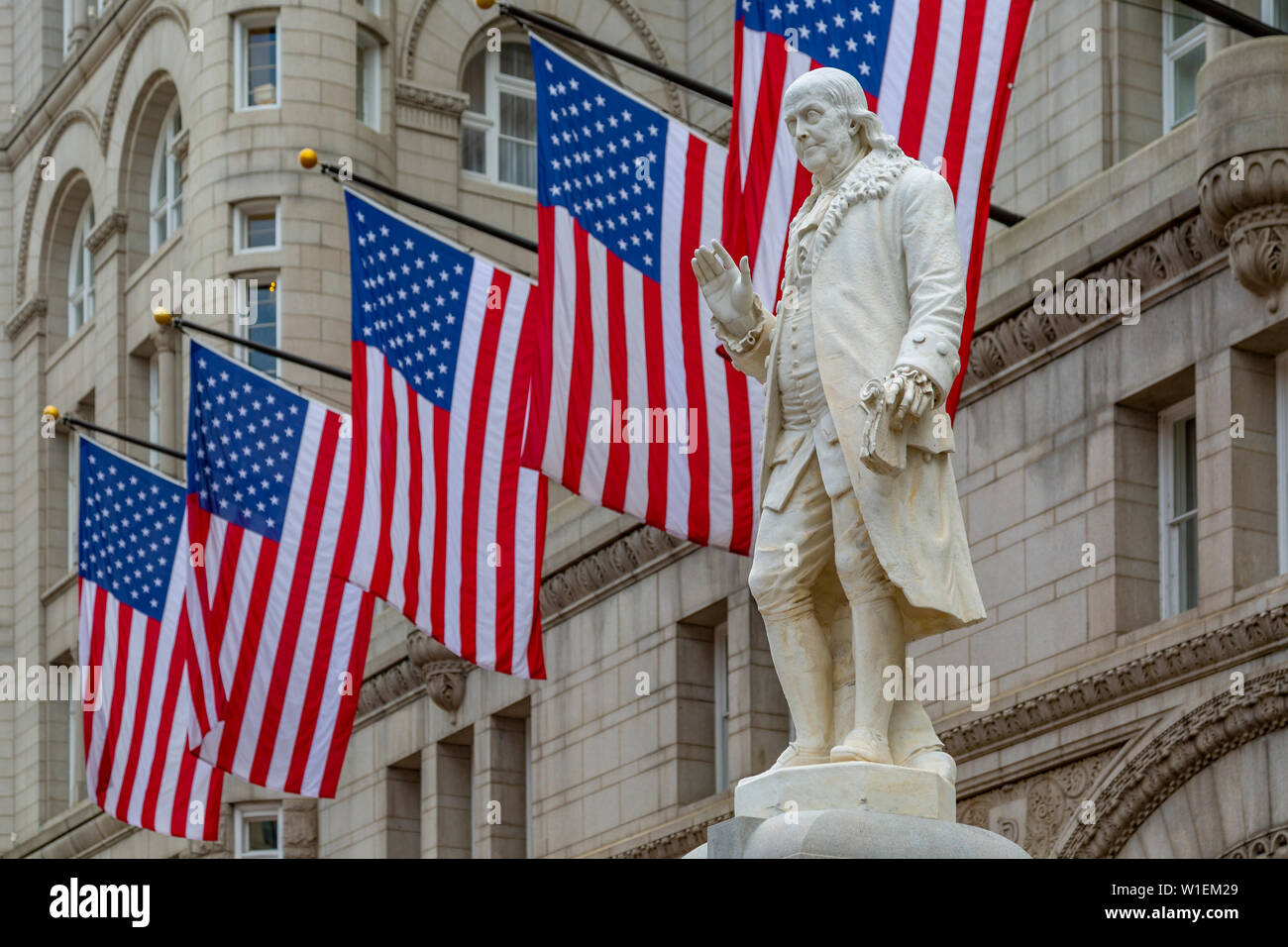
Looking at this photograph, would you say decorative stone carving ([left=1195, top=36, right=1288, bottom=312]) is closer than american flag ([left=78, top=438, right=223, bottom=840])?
Yes

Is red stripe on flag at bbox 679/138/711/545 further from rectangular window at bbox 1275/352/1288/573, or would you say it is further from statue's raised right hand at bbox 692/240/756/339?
statue's raised right hand at bbox 692/240/756/339

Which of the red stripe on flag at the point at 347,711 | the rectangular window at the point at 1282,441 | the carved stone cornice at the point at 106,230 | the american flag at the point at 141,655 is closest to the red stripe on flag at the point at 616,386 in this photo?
the rectangular window at the point at 1282,441

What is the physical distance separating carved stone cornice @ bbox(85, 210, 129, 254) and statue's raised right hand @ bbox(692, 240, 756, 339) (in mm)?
38532

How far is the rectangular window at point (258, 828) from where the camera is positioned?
138 ft

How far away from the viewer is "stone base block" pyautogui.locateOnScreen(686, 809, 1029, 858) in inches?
438

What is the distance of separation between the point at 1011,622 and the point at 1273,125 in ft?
17.6

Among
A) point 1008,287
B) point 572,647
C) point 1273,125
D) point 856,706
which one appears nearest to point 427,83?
point 572,647

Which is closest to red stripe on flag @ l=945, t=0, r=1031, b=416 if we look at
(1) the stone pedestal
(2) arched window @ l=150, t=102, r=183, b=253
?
(1) the stone pedestal

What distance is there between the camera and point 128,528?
3394 centimetres

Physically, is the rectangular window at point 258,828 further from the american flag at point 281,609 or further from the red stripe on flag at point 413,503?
the red stripe on flag at point 413,503

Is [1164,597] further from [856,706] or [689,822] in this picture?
[856,706]

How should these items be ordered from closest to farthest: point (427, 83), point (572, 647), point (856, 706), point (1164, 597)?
1. point (856, 706)
2. point (1164, 597)
3. point (572, 647)
4. point (427, 83)

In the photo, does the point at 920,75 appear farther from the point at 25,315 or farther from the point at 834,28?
the point at 25,315

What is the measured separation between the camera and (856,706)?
11.9 meters
